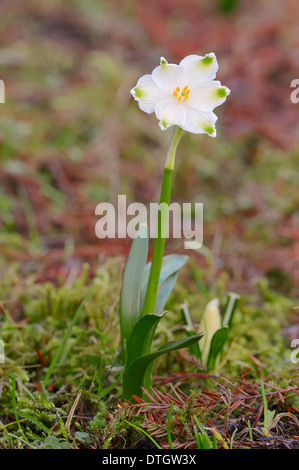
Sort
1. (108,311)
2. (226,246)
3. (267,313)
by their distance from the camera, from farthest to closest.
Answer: (226,246), (267,313), (108,311)

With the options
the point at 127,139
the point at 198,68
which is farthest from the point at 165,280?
the point at 127,139

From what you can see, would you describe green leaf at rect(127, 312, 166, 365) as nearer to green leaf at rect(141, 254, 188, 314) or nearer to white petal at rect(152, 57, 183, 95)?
green leaf at rect(141, 254, 188, 314)

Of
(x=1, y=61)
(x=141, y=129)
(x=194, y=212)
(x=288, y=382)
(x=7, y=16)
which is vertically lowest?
(x=288, y=382)

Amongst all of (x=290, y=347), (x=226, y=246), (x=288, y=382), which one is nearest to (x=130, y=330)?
(x=288, y=382)

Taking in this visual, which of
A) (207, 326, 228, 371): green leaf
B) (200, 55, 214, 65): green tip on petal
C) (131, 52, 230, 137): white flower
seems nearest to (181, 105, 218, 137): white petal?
(131, 52, 230, 137): white flower

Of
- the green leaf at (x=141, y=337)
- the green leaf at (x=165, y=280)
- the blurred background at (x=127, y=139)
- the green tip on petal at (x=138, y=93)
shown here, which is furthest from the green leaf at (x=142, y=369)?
the blurred background at (x=127, y=139)

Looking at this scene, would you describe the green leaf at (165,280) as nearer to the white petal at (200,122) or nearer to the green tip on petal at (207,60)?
the white petal at (200,122)
